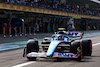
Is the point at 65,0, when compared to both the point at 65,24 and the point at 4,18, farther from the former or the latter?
the point at 4,18

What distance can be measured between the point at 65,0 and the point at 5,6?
28.9 metres

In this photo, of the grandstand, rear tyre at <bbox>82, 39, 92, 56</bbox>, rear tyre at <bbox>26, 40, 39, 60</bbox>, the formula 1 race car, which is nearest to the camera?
the formula 1 race car

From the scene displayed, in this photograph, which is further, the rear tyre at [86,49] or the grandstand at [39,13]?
the grandstand at [39,13]

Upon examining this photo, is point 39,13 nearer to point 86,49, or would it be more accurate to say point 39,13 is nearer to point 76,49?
point 86,49

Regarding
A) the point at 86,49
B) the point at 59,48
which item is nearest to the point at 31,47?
the point at 59,48

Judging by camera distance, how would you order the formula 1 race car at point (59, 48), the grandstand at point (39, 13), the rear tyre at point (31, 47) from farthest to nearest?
1. the grandstand at point (39, 13)
2. the rear tyre at point (31, 47)
3. the formula 1 race car at point (59, 48)

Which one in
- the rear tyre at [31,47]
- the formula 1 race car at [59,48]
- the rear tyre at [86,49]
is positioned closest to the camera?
the formula 1 race car at [59,48]

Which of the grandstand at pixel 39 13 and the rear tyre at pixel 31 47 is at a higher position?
the grandstand at pixel 39 13

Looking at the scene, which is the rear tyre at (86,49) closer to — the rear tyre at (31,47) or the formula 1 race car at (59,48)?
the formula 1 race car at (59,48)

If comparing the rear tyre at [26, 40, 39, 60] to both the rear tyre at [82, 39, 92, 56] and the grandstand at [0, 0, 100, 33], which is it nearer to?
the rear tyre at [82, 39, 92, 56]

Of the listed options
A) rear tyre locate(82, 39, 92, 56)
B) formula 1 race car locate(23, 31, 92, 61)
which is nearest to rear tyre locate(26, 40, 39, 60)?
formula 1 race car locate(23, 31, 92, 61)

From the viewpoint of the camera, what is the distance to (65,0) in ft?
176

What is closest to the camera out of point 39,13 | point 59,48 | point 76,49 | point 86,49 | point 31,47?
point 76,49

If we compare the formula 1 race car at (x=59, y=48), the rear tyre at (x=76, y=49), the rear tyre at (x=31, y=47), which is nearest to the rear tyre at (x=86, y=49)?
the formula 1 race car at (x=59, y=48)
